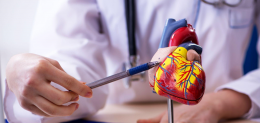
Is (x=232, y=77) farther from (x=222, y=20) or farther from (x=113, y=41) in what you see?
(x=113, y=41)

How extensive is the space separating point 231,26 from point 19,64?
0.46 meters

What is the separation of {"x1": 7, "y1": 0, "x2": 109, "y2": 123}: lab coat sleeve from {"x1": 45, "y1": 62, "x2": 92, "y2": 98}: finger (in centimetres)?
17

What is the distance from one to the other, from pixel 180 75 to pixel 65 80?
0.46 feet

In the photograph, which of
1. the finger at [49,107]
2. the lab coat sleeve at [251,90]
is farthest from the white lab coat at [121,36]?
the finger at [49,107]

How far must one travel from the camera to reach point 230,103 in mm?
476

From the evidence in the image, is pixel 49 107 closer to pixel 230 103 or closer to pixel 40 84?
pixel 40 84

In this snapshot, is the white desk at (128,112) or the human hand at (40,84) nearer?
the human hand at (40,84)

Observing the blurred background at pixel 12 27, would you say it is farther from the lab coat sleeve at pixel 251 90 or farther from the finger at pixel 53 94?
the lab coat sleeve at pixel 251 90

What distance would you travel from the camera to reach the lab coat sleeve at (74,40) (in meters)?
0.48

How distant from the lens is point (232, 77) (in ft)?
2.03

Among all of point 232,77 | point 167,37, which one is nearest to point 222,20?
point 232,77

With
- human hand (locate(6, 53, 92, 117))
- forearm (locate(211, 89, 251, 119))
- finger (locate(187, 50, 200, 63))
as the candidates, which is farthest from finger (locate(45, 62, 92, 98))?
forearm (locate(211, 89, 251, 119))

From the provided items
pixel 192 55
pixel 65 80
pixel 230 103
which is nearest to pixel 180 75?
pixel 192 55

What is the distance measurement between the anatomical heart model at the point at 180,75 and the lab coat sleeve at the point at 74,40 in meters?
0.22
